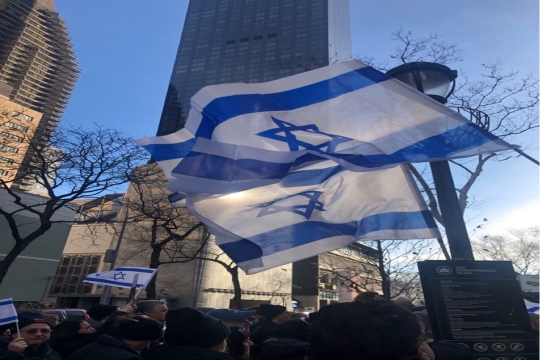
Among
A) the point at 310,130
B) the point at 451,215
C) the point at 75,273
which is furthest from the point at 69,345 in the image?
the point at 75,273

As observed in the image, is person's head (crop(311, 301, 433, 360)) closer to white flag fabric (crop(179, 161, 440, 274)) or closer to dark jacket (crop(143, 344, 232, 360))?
dark jacket (crop(143, 344, 232, 360))

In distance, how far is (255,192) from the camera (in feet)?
14.4

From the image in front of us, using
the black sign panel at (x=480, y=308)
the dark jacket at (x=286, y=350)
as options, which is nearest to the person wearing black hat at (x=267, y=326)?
the dark jacket at (x=286, y=350)

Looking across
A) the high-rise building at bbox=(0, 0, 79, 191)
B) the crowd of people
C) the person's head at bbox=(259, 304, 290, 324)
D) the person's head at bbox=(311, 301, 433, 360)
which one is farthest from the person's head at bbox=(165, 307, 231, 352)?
the high-rise building at bbox=(0, 0, 79, 191)

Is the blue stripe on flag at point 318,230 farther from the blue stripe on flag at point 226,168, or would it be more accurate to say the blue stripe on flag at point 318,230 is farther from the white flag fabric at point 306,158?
the blue stripe on flag at point 226,168

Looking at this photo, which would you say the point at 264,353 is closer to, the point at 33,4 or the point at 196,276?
the point at 196,276

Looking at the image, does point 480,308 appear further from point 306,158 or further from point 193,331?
point 306,158

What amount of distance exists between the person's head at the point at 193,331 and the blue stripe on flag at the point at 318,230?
4.26ft

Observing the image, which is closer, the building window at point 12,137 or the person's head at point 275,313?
the person's head at point 275,313

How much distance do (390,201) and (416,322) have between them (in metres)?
2.57

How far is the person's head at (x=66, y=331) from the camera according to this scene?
13.2ft

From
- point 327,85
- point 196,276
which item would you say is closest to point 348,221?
point 327,85

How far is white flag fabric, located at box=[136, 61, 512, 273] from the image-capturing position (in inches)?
151

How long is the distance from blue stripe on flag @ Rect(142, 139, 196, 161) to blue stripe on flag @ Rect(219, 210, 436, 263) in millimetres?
1198
